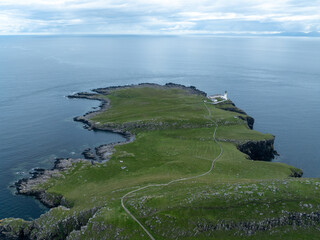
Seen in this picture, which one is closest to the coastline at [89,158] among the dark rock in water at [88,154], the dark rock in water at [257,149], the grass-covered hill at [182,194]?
the dark rock in water at [257,149]

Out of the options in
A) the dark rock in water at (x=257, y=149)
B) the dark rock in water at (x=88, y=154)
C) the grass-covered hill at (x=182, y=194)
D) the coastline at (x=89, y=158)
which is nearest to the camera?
the grass-covered hill at (x=182, y=194)

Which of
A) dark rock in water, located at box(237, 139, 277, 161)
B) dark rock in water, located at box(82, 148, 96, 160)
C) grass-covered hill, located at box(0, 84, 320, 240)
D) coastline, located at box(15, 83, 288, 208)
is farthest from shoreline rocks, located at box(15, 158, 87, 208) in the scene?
dark rock in water, located at box(237, 139, 277, 161)

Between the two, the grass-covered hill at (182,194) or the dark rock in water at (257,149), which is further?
the dark rock in water at (257,149)

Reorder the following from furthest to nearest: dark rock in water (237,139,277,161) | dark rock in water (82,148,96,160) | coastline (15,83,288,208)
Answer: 1. dark rock in water (237,139,277,161)
2. dark rock in water (82,148,96,160)
3. coastline (15,83,288,208)

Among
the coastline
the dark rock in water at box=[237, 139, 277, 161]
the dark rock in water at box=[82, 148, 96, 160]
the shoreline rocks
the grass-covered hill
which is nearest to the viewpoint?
the grass-covered hill

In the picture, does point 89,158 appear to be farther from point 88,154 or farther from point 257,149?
point 257,149

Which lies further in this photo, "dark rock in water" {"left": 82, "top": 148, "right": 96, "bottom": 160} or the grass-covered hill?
"dark rock in water" {"left": 82, "top": 148, "right": 96, "bottom": 160}

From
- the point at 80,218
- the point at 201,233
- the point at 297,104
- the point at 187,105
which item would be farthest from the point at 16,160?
the point at 297,104

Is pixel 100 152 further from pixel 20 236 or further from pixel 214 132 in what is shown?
pixel 214 132

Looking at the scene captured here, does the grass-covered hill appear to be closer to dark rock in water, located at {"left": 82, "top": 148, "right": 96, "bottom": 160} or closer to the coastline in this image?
the coastline

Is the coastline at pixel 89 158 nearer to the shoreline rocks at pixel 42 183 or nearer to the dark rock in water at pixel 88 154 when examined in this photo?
the shoreline rocks at pixel 42 183
